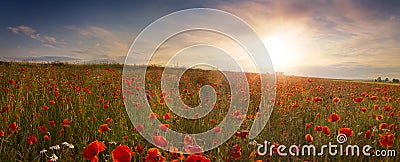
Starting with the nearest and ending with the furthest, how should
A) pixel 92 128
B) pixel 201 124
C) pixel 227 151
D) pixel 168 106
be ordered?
1. pixel 227 151
2. pixel 92 128
3. pixel 201 124
4. pixel 168 106

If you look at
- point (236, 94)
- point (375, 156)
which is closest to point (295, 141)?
point (375, 156)

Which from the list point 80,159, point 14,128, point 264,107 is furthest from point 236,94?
point 14,128

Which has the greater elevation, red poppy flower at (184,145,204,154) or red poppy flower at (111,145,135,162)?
red poppy flower at (111,145,135,162)

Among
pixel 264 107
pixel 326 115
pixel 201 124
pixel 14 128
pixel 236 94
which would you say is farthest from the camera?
pixel 236 94

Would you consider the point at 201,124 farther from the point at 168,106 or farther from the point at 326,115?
the point at 326,115

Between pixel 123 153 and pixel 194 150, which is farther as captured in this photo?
pixel 194 150

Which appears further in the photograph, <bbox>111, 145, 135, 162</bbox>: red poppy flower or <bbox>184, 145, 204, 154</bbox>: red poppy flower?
<bbox>184, 145, 204, 154</bbox>: red poppy flower

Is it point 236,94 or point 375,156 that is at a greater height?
point 236,94

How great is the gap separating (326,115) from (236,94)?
194cm

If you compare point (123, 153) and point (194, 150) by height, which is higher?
point (123, 153)

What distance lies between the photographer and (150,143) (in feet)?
11.2

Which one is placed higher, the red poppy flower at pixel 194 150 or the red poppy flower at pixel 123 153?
the red poppy flower at pixel 123 153

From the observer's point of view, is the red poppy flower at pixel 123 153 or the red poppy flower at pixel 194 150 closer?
the red poppy flower at pixel 123 153

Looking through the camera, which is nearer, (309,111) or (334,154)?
(334,154)
